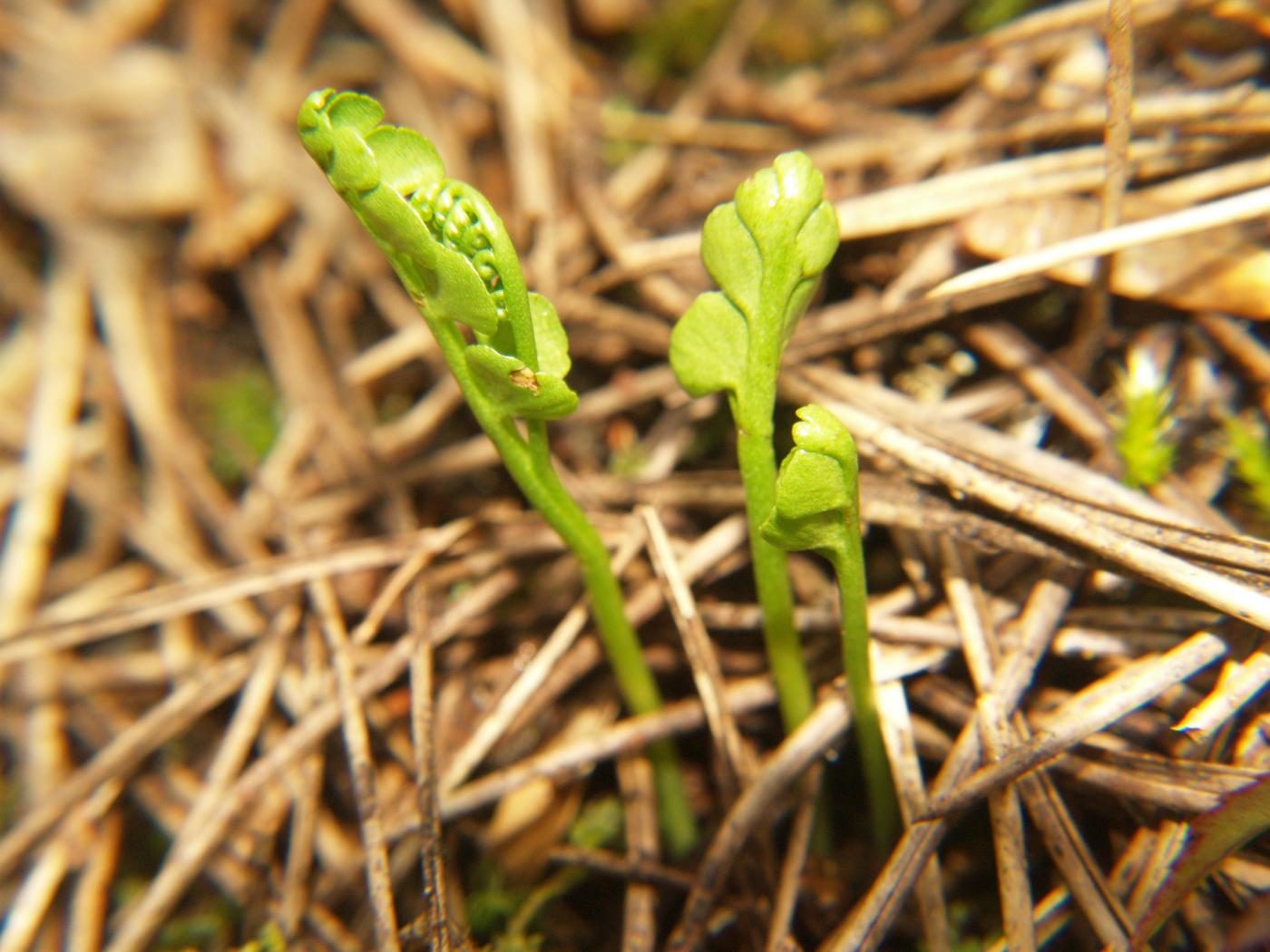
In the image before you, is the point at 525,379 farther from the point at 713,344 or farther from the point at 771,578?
the point at 771,578

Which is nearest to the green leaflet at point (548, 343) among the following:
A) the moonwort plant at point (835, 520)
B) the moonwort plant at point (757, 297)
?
the moonwort plant at point (757, 297)

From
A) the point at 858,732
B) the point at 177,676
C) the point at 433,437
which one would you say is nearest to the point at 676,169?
the point at 433,437

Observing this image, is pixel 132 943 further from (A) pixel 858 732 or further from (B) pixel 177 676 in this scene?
(A) pixel 858 732

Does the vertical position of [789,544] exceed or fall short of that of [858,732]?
it exceeds it

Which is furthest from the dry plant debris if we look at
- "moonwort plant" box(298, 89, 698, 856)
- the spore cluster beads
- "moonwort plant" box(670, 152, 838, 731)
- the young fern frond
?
the spore cluster beads

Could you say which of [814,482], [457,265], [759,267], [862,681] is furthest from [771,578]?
[457,265]

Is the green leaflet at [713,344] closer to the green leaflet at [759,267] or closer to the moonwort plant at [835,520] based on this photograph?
the green leaflet at [759,267]
